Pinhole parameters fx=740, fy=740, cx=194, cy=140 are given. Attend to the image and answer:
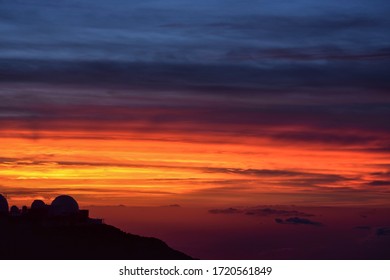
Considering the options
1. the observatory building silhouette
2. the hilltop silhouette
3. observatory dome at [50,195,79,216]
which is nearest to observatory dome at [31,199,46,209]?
the hilltop silhouette

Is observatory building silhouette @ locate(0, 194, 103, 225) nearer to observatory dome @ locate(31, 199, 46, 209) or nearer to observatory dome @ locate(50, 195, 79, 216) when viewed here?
observatory dome @ locate(50, 195, 79, 216)

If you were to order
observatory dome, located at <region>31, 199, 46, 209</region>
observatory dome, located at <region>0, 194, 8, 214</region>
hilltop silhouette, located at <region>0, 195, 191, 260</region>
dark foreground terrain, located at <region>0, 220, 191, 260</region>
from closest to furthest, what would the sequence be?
dark foreground terrain, located at <region>0, 220, 191, 260</region>
hilltop silhouette, located at <region>0, 195, 191, 260</region>
observatory dome, located at <region>31, 199, 46, 209</region>
observatory dome, located at <region>0, 194, 8, 214</region>

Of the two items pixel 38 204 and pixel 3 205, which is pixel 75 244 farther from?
pixel 3 205

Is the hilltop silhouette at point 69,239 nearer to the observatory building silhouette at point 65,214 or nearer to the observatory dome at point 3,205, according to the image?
the observatory building silhouette at point 65,214

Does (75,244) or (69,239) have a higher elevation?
(69,239)

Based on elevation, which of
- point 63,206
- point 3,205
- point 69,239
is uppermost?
point 3,205

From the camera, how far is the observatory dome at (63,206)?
265ft

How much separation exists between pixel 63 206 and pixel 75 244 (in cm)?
585

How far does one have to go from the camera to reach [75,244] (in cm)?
7669

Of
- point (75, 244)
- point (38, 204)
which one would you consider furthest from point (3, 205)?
point (75, 244)

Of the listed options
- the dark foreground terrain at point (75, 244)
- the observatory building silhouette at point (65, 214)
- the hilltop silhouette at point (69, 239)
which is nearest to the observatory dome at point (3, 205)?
the hilltop silhouette at point (69, 239)

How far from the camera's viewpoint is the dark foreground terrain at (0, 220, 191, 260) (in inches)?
2872
